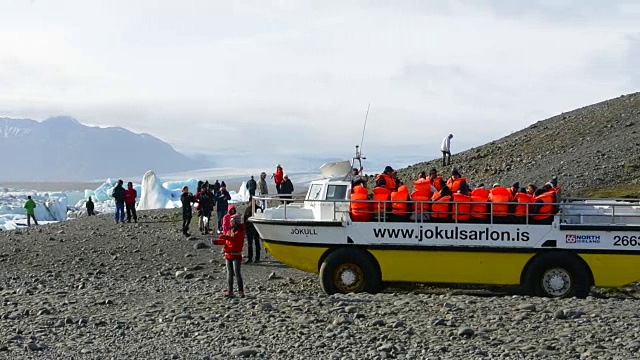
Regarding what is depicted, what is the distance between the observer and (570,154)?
23.4 metres

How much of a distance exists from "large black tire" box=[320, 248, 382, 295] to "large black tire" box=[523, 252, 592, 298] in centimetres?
186

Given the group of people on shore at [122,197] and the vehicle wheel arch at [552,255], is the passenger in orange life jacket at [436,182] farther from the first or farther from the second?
the group of people on shore at [122,197]

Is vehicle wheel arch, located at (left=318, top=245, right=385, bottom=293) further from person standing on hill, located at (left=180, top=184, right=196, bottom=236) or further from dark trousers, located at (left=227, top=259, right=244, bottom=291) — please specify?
person standing on hill, located at (left=180, top=184, right=196, bottom=236)

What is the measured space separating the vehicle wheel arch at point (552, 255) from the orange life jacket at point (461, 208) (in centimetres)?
91

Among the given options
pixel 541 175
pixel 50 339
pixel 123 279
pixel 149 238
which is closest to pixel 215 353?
pixel 50 339

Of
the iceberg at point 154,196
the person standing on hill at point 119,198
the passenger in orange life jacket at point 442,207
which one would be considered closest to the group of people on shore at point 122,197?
the person standing on hill at point 119,198

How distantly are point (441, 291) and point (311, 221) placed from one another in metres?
2.06

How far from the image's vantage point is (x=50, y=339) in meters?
7.94

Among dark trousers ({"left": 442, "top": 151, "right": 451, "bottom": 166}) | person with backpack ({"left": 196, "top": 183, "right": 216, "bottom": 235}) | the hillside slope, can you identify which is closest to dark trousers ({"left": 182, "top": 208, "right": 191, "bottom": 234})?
person with backpack ({"left": 196, "top": 183, "right": 216, "bottom": 235})

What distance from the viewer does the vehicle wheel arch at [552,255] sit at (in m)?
10.2

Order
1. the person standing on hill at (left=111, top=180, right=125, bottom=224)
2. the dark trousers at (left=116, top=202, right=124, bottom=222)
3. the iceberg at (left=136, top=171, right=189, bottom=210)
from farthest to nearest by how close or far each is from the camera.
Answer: the iceberg at (left=136, top=171, right=189, bottom=210) < the dark trousers at (left=116, top=202, right=124, bottom=222) < the person standing on hill at (left=111, top=180, right=125, bottom=224)

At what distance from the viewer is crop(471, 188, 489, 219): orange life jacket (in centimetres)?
1041

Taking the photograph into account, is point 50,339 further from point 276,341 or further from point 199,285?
point 199,285

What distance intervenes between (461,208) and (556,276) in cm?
140
